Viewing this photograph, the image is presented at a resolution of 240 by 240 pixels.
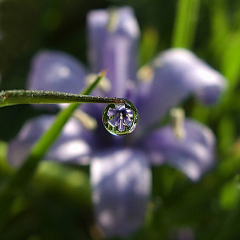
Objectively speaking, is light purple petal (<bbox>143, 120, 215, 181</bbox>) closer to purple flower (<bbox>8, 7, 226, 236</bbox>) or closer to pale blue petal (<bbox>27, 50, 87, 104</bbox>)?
purple flower (<bbox>8, 7, 226, 236</bbox>)

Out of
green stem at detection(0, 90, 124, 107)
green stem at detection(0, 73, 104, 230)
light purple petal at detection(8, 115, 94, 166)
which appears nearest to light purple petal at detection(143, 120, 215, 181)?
light purple petal at detection(8, 115, 94, 166)

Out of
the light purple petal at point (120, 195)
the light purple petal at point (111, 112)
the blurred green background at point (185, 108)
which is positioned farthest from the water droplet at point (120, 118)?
the blurred green background at point (185, 108)

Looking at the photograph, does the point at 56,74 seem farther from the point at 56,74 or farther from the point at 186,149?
the point at 186,149

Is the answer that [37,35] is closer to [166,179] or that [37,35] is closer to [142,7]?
[142,7]

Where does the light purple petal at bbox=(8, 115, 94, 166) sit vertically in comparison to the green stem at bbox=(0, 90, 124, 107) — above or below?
below

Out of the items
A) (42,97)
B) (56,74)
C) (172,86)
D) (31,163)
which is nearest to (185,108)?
(172,86)

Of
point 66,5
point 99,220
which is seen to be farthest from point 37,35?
point 99,220
